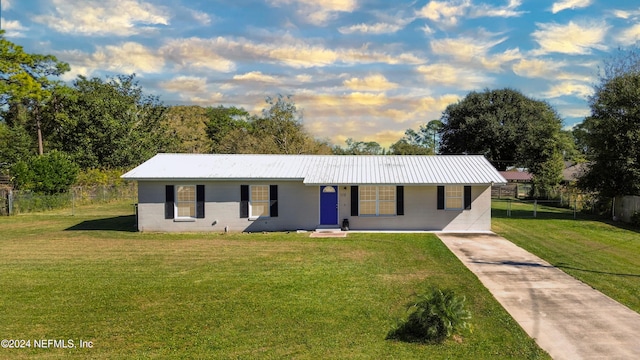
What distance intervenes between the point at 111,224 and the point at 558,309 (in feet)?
66.9

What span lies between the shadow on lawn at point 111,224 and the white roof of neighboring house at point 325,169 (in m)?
3.11

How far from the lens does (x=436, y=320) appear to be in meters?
7.11

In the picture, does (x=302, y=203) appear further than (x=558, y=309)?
Yes

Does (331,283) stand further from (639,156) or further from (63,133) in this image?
(63,133)

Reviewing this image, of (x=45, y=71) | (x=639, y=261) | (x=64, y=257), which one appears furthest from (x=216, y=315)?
(x=45, y=71)

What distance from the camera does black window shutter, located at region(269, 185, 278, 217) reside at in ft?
62.4

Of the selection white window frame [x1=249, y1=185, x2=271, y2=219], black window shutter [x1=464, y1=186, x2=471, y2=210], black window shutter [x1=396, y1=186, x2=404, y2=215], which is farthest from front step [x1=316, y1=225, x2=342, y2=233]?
black window shutter [x1=464, y1=186, x2=471, y2=210]

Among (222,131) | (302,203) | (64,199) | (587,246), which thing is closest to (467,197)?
(587,246)

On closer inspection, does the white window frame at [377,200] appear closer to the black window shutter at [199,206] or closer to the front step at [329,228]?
the front step at [329,228]

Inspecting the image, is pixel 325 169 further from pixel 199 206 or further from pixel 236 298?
pixel 236 298

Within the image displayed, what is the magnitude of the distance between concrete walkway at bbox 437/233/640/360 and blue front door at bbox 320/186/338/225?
6.86m

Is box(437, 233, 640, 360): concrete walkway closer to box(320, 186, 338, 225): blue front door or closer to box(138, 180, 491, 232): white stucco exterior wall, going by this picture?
box(138, 180, 491, 232): white stucco exterior wall

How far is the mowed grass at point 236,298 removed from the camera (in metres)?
6.98

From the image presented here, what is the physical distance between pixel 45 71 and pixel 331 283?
38830 mm
